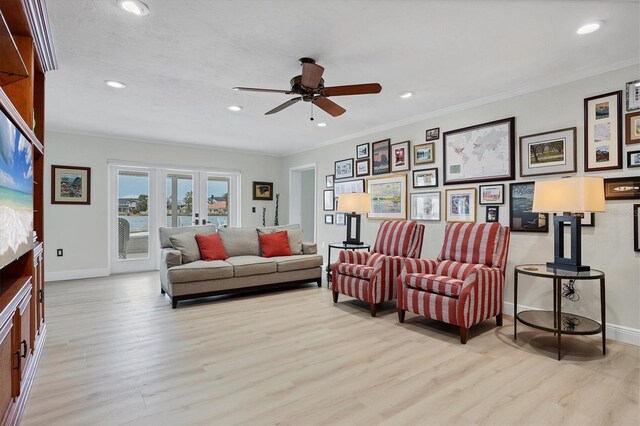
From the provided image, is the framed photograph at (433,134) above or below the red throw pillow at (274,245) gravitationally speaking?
above

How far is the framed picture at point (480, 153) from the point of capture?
3.66 m

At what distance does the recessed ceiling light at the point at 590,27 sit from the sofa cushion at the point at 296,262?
12.3ft

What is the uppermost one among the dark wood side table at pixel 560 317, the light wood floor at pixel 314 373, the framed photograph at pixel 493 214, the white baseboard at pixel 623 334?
the framed photograph at pixel 493 214

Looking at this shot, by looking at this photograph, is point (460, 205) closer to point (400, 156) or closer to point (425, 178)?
point (425, 178)

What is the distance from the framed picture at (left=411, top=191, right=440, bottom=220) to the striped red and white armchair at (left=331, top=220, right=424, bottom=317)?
0.59 m

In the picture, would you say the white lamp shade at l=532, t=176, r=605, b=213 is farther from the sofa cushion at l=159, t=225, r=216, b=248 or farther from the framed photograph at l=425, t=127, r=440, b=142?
the sofa cushion at l=159, t=225, r=216, b=248

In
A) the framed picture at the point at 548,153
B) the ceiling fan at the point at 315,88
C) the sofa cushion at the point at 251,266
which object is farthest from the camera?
the sofa cushion at the point at 251,266

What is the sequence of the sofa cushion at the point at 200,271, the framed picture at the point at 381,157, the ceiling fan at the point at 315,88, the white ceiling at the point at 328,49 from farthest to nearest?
the framed picture at the point at 381,157
the sofa cushion at the point at 200,271
the ceiling fan at the point at 315,88
the white ceiling at the point at 328,49

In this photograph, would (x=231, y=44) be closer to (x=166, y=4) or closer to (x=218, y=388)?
(x=166, y=4)

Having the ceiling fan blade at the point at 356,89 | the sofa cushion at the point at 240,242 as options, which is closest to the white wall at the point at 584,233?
the ceiling fan blade at the point at 356,89

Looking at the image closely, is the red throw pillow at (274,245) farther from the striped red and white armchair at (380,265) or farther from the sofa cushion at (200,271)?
the striped red and white armchair at (380,265)

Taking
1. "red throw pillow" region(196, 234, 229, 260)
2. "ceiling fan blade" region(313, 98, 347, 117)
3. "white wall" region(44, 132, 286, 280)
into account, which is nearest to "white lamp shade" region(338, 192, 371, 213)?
"ceiling fan blade" region(313, 98, 347, 117)

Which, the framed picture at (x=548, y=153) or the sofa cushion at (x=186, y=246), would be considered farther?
the sofa cushion at (x=186, y=246)

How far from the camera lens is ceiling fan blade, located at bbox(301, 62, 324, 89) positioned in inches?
104
